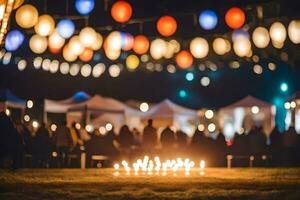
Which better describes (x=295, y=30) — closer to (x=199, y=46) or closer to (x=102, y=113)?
(x=199, y=46)

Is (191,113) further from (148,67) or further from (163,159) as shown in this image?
(148,67)

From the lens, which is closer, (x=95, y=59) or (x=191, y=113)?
(x=191, y=113)

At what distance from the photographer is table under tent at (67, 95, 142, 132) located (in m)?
25.9

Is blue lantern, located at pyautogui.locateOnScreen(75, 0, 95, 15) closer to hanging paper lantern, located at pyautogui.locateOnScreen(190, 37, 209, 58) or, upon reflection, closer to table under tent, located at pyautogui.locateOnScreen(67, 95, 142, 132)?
hanging paper lantern, located at pyautogui.locateOnScreen(190, 37, 209, 58)

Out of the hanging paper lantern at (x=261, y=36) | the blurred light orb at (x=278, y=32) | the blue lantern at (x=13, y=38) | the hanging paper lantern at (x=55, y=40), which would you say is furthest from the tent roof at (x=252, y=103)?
the blue lantern at (x=13, y=38)

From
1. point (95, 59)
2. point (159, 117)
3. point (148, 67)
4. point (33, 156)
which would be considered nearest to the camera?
point (33, 156)

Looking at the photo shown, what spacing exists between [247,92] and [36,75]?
1424 centimetres

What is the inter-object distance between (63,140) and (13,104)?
5.88m

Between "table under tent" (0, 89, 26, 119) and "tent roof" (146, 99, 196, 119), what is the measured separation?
5714 mm

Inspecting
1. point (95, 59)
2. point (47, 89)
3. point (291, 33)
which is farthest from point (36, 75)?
point (291, 33)

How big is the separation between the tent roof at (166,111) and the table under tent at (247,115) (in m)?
2.01

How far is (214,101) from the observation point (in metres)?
42.2

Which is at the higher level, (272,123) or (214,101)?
(214,101)

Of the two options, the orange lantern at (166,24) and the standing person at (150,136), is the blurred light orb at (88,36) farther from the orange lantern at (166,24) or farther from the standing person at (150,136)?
the standing person at (150,136)
